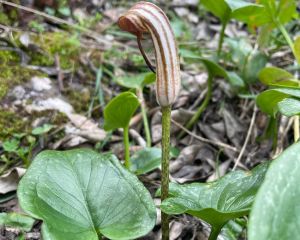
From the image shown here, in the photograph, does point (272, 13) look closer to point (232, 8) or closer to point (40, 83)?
point (232, 8)

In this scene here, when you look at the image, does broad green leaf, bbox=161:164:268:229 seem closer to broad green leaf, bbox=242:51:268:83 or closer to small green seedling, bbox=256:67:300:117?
small green seedling, bbox=256:67:300:117

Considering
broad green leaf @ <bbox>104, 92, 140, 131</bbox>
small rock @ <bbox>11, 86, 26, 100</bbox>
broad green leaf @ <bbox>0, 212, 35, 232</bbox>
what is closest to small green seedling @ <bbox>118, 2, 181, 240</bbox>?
broad green leaf @ <bbox>104, 92, 140, 131</bbox>

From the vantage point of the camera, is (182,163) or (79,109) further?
(79,109)

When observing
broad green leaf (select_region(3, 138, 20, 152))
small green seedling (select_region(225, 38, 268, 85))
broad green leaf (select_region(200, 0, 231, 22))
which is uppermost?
broad green leaf (select_region(200, 0, 231, 22))

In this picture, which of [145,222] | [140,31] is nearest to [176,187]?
[145,222]

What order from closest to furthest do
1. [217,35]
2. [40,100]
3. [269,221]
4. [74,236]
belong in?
[269,221] → [74,236] → [40,100] → [217,35]

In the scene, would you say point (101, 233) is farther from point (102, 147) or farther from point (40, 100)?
point (40, 100)
